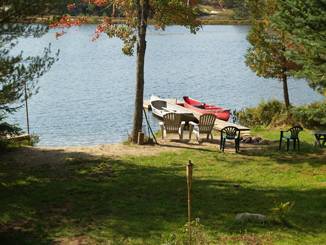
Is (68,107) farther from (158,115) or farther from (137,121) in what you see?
(137,121)

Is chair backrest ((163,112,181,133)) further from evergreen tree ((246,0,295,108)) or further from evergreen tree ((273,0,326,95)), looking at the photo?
evergreen tree ((246,0,295,108))

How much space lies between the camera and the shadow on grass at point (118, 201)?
34.6 ft

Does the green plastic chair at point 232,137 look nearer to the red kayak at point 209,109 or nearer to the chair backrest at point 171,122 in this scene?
the chair backrest at point 171,122

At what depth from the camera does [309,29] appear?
50.4 ft

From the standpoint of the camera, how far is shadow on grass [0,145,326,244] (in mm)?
10531

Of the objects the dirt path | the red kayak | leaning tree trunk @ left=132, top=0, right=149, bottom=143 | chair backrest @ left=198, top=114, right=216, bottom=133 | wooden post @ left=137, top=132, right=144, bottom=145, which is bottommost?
the dirt path

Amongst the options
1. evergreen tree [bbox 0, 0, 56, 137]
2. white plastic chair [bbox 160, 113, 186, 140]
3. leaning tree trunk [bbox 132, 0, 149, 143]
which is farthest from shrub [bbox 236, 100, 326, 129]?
evergreen tree [bbox 0, 0, 56, 137]

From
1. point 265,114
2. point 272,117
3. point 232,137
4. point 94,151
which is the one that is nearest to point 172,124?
point 232,137

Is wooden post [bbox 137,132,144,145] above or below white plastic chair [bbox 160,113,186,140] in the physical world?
below

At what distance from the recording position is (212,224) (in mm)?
10688

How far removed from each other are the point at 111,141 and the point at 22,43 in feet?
185

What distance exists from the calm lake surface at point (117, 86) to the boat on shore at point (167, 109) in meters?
1.27

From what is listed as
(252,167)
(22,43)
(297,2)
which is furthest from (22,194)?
(22,43)

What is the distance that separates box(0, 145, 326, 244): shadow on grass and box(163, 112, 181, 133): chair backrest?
473 centimetres
